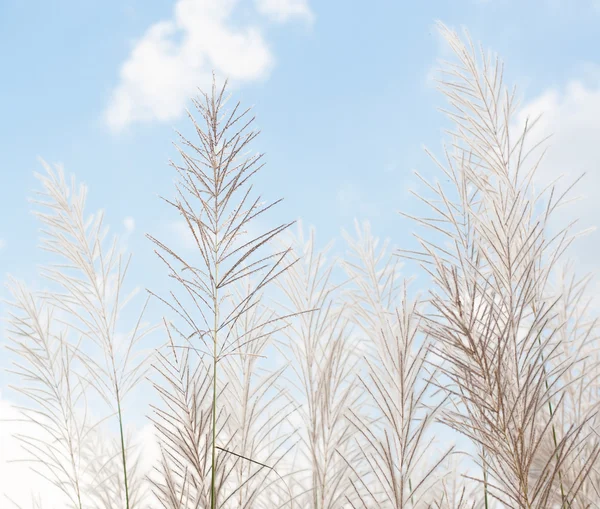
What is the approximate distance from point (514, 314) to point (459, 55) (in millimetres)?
956

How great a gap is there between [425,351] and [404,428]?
18cm

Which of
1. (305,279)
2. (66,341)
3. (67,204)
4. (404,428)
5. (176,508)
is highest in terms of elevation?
(67,204)

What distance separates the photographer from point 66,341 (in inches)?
90.0

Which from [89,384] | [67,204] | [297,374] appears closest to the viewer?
[297,374]

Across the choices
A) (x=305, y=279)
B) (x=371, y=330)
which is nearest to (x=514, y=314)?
(x=371, y=330)

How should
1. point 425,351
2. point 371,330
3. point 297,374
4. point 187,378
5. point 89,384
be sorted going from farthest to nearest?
point 89,384, point 297,374, point 371,330, point 425,351, point 187,378

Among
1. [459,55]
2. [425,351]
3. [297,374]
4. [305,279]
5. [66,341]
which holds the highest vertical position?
[459,55]

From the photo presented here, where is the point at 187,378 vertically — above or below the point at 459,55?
below

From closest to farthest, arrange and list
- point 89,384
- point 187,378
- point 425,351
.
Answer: point 187,378
point 425,351
point 89,384

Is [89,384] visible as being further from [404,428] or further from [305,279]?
[404,428]

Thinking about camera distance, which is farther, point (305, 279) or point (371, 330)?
point (305, 279)

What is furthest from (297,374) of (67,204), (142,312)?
(67,204)

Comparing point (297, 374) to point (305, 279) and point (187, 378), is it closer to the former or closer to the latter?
point (305, 279)

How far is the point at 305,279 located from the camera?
2195 millimetres
